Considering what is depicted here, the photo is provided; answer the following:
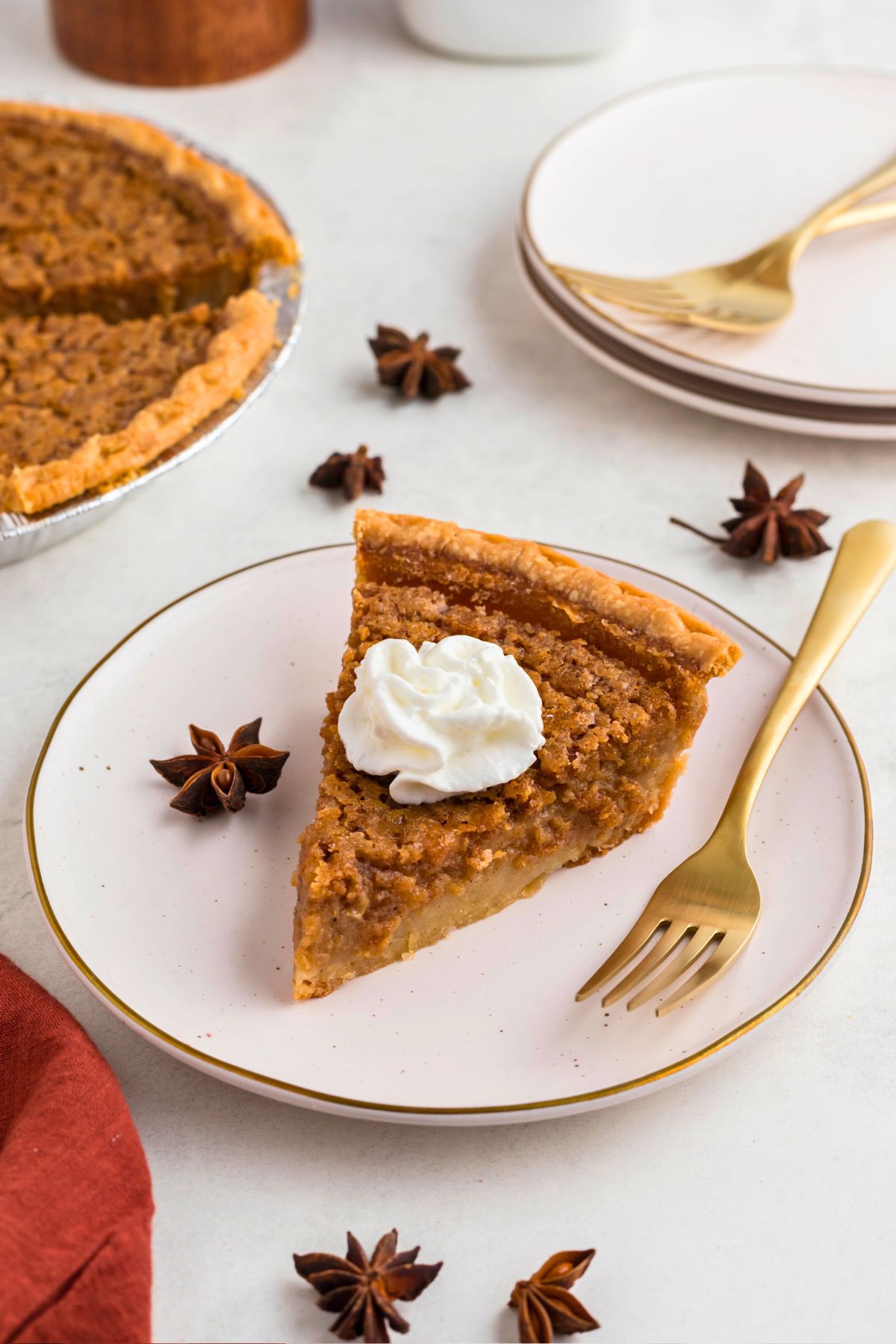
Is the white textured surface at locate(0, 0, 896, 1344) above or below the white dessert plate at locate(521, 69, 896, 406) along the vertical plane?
below

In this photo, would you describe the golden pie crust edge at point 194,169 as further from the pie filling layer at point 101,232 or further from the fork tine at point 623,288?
the fork tine at point 623,288

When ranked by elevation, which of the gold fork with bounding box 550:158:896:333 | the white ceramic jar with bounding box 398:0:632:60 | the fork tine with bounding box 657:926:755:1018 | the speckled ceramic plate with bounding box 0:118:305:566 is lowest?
the fork tine with bounding box 657:926:755:1018

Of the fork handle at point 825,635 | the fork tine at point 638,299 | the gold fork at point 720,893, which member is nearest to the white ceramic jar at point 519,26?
the fork tine at point 638,299

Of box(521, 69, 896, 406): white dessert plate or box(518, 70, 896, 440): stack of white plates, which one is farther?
box(521, 69, 896, 406): white dessert plate

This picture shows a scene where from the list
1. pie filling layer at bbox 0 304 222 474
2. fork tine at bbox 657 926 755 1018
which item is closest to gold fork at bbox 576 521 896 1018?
fork tine at bbox 657 926 755 1018

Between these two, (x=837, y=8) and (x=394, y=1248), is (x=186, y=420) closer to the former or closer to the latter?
(x=394, y=1248)

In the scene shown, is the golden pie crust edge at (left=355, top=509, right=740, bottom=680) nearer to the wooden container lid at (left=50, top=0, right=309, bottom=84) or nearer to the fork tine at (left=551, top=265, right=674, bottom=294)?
the fork tine at (left=551, top=265, right=674, bottom=294)

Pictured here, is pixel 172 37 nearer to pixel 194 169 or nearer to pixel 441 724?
pixel 194 169

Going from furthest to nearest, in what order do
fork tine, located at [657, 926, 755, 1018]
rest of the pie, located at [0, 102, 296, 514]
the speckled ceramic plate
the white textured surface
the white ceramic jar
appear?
the white ceramic jar → rest of the pie, located at [0, 102, 296, 514] → the speckled ceramic plate → fork tine, located at [657, 926, 755, 1018] → the white textured surface
